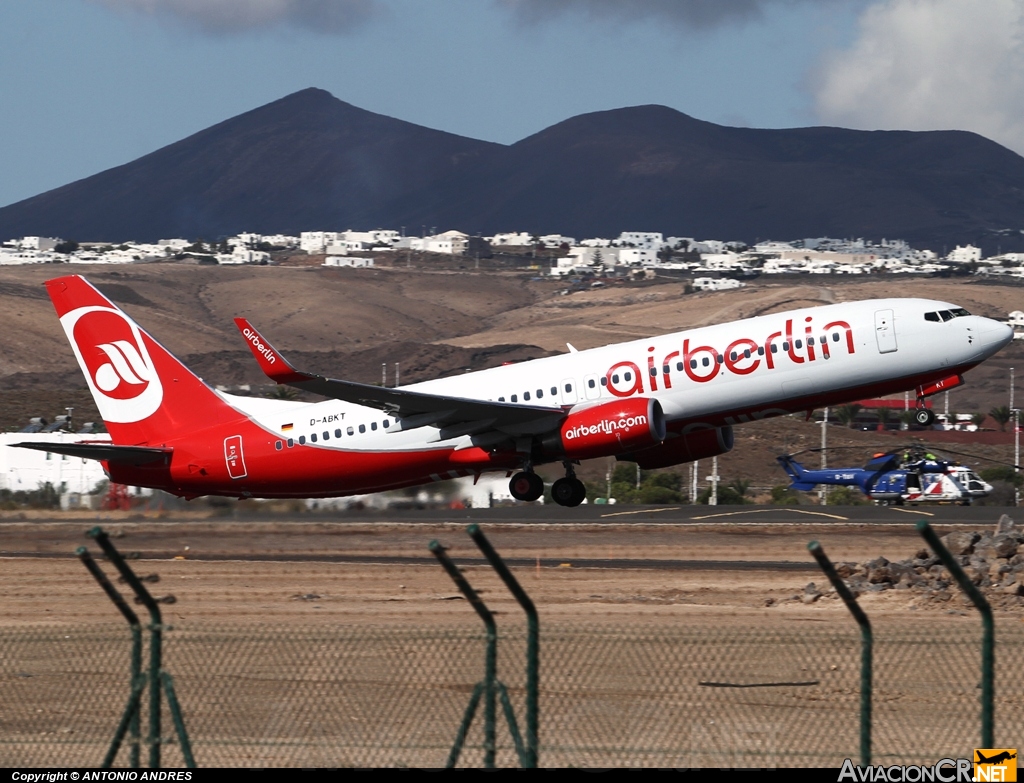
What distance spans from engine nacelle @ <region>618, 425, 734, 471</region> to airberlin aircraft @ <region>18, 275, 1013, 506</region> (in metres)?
0.05

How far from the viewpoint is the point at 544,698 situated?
1709 cm

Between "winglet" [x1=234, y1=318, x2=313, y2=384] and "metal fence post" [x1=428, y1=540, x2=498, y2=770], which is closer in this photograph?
"metal fence post" [x1=428, y1=540, x2=498, y2=770]

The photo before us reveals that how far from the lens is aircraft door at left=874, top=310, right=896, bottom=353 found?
3406 cm

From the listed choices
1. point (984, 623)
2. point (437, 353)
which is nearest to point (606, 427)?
point (984, 623)

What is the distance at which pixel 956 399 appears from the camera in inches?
5443

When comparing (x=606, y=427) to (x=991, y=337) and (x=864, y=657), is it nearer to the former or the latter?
(x=991, y=337)

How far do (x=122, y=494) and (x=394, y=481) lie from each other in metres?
9.89

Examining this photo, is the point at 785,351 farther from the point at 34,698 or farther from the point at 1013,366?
the point at 1013,366

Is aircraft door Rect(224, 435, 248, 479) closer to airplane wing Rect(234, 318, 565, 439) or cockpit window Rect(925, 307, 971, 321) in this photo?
airplane wing Rect(234, 318, 565, 439)

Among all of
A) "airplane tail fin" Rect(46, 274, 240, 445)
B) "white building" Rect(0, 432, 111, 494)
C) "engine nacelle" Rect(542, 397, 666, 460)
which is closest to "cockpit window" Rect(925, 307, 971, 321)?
"engine nacelle" Rect(542, 397, 666, 460)

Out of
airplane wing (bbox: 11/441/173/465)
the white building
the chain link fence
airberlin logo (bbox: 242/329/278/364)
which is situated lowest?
the white building

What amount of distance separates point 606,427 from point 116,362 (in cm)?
1391

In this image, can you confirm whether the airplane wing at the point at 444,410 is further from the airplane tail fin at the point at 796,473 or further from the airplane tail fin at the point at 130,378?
the airplane tail fin at the point at 796,473

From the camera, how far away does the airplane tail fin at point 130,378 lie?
38.9 meters
